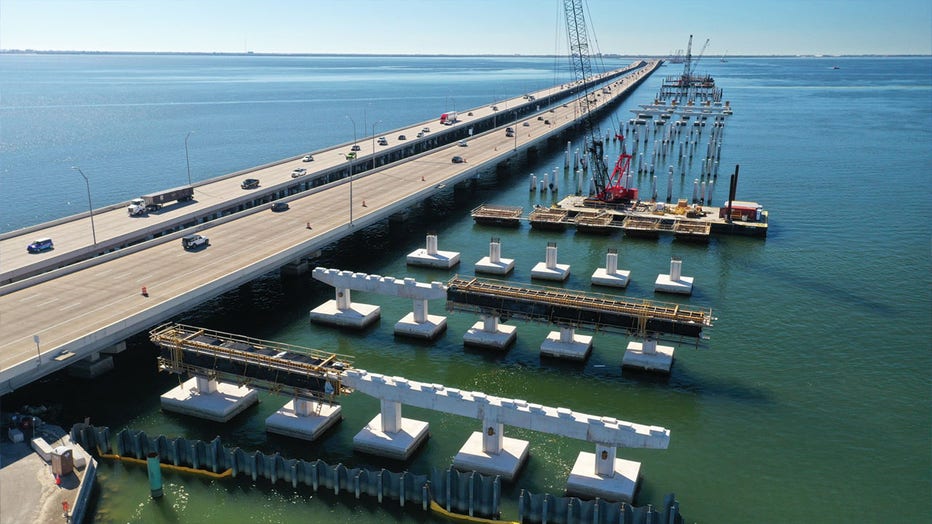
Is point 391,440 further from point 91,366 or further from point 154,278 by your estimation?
point 154,278

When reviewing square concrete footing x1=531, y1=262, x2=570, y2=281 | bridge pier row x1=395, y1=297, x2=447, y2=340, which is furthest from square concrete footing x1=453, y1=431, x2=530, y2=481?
square concrete footing x1=531, y1=262, x2=570, y2=281

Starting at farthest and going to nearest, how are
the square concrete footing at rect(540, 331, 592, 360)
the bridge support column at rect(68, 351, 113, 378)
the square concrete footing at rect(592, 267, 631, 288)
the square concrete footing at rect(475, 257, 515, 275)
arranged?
the square concrete footing at rect(475, 257, 515, 275) → the square concrete footing at rect(592, 267, 631, 288) → the square concrete footing at rect(540, 331, 592, 360) → the bridge support column at rect(68, 351, 113, 378)

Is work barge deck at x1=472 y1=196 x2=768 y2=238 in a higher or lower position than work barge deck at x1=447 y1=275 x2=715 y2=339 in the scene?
lower

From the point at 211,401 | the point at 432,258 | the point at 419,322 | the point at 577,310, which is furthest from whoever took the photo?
the point at 432,258

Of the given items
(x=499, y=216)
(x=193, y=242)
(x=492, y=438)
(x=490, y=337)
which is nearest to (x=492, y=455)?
(x=492, y=438)

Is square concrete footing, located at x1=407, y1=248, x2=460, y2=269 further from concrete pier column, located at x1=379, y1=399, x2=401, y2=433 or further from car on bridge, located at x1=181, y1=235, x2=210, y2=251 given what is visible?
concrete pier column, located at x1=379, y1=399, x2=401, y2=433

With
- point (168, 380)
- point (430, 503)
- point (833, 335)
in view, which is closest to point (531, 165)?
point (833, 335)
